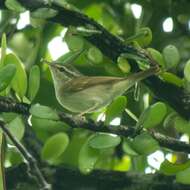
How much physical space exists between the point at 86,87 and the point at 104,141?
0.53m

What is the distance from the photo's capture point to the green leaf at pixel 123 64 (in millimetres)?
1705

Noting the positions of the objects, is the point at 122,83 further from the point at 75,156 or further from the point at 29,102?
the point at 75,156

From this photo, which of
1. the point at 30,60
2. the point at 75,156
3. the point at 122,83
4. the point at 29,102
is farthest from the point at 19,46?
the point at 29,102

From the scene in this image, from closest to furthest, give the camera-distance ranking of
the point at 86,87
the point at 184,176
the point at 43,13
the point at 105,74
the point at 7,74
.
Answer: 1. the point at 7,74
2. the point at 184,176
3. the point at 43,13
4. the point at 86,87
5. the point at 105,74

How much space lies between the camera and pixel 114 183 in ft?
5.63

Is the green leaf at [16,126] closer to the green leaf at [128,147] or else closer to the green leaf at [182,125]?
the green leaf at [128,147]

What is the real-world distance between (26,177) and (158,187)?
0.34 meters

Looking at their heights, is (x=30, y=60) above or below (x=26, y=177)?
above

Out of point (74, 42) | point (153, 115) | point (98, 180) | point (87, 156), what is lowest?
point (98, 180)

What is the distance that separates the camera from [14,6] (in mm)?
→ 1642

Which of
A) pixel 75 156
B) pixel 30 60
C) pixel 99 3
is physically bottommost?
pixel 75 156

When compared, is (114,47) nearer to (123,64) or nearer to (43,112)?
(123,64)

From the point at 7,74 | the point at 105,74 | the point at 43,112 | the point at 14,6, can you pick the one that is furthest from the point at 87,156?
the point at 105,74

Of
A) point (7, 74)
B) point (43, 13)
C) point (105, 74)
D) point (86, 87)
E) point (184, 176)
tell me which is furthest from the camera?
point (105, 74)
